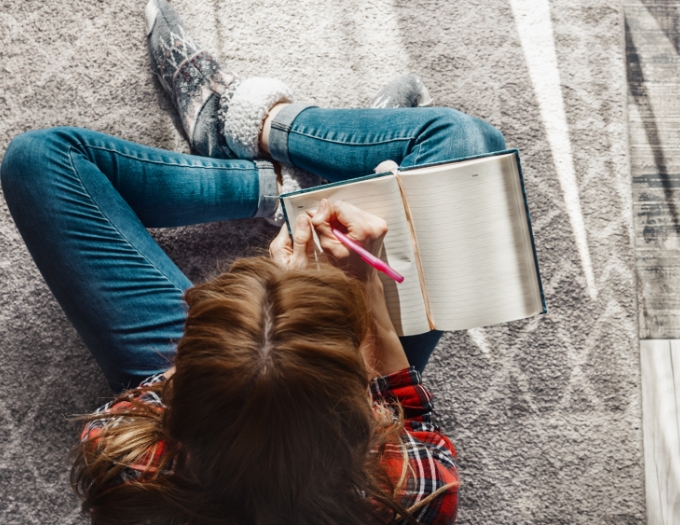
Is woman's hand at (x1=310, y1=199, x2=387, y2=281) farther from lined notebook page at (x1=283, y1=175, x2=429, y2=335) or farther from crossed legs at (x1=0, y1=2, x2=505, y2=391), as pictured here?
crossed legs at (x1=0, y1=2, x2=505, y2=391)

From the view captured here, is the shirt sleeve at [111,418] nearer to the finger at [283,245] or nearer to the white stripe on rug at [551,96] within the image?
the finger at [283,245]

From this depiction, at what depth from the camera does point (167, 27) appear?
34.3 inches

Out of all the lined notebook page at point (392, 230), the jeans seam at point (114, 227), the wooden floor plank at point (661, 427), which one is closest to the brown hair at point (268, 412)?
the lined notebook page at point (392, 230)

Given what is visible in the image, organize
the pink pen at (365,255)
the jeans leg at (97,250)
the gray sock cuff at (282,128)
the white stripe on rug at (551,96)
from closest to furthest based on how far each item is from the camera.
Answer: the pink pen at (365,255)
the jeans leg at (97,250)
the gray sock cuff at (282,128)
the white stripe on rug at (551,96)

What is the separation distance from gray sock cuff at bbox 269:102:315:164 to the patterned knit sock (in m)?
0.10

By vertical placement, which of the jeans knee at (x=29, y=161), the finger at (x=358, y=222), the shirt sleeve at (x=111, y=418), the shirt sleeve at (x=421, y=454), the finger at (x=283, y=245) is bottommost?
the shirt sleeve at (x=421, y=454)

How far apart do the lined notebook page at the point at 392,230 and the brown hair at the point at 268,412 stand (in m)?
0.13

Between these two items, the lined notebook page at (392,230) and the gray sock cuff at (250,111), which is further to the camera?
the gray sock cuff at (250,111)

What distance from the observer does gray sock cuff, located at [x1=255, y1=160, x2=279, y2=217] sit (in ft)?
2.68

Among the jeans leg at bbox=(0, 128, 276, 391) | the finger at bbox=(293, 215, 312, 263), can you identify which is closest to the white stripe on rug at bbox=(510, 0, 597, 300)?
the finger at bbox=(293, 215, 312, 263)

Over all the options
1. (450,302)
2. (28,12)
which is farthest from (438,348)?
(28,12)

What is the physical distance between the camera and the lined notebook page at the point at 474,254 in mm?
609

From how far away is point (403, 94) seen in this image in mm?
875

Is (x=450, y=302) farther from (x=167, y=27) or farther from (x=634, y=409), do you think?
(x=167, y=27)
